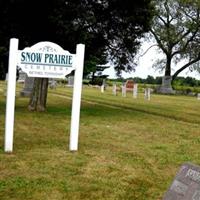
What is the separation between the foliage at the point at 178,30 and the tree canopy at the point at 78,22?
106ft

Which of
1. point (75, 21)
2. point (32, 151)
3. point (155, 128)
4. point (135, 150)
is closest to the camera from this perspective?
point (32, 151)

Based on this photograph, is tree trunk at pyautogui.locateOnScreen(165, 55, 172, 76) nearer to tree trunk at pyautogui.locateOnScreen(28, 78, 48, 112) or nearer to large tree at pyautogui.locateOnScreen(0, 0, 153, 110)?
large tree at pyautogui.locateOnScreen(0, 0, 153, 110)

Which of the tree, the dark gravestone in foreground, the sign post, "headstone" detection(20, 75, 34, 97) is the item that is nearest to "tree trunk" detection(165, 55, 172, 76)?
the tree

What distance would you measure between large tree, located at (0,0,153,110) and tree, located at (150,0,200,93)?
32.1 meters

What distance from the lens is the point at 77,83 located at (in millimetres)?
9516

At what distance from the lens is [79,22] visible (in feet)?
52.3

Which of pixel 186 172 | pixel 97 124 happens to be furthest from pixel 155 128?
pixel 186 172

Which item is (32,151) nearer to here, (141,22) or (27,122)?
(27,122)

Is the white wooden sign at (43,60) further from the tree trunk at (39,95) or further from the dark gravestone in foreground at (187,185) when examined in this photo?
the tree trunk at (39,95)

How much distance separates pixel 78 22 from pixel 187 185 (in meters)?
12.1

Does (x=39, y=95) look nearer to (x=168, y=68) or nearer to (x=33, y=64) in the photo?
(x=33, y=64)

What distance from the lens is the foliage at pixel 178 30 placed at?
1997 inches

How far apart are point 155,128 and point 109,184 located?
6.98 m

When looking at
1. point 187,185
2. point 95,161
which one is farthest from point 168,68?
point 187,185
